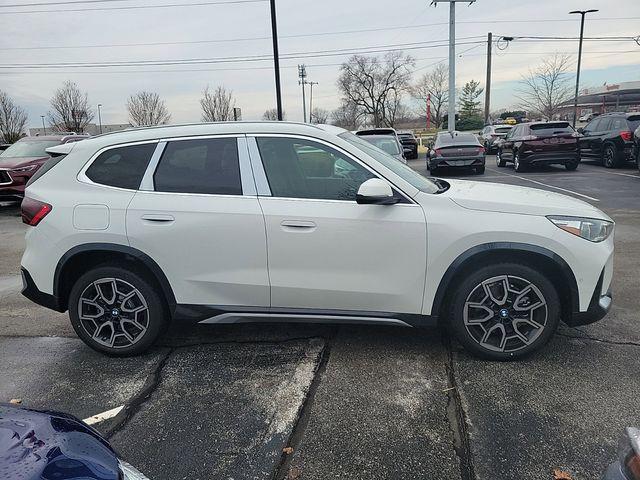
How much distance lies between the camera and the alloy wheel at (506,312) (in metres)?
3.54

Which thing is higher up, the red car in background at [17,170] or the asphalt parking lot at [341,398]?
the red car in background at [17,170]

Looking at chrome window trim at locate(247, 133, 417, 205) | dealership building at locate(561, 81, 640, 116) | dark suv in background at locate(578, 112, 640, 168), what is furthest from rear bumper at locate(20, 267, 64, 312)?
dealership building at locate(561, 81, 640, 116)

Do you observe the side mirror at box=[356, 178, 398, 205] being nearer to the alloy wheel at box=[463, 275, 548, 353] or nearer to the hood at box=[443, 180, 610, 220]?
the hood at box=[443, 180, 610, 220]

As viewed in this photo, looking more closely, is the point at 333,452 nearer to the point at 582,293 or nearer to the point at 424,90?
the point at 582,293

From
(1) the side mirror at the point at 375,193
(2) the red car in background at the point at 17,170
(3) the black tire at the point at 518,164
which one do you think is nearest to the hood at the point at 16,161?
(2) the red car in background at the point at 17,170

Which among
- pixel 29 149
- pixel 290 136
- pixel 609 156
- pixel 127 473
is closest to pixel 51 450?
pixel 127 473

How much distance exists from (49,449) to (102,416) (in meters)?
1.76

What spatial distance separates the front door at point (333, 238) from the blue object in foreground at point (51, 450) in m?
1.97

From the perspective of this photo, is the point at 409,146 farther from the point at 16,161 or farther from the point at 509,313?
the point at 509,313

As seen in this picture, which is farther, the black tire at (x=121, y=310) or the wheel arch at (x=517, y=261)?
the black tire at (x=121, y=310)

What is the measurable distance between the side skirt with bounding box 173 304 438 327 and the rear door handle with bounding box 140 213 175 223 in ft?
2.21

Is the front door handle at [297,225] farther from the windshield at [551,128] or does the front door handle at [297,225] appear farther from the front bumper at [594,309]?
the windshield at [551,128]

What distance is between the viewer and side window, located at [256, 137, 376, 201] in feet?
12.0

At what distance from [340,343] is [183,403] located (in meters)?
1.35
